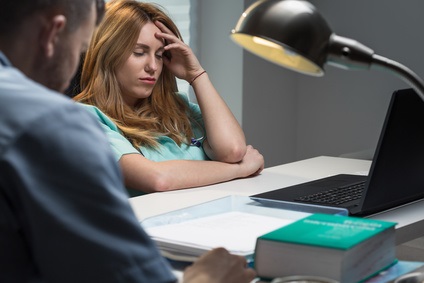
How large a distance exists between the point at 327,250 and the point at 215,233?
1.00ft

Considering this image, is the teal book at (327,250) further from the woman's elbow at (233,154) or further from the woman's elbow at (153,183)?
the woman's elbow at (233,154)

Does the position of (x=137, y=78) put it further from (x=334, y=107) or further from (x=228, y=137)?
(x=334, y=107)

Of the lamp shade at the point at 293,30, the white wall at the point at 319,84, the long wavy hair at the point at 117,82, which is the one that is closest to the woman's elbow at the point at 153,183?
the long wavy hair at the point at 117,82

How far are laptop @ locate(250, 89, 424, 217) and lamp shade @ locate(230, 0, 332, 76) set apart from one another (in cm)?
53

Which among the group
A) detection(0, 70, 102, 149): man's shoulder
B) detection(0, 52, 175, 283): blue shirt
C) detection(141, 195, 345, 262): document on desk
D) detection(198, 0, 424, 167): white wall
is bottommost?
detection(198, 0, 424, 167): white wall

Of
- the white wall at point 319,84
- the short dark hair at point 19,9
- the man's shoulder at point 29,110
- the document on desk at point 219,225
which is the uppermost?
the short dark hair at point 19,9

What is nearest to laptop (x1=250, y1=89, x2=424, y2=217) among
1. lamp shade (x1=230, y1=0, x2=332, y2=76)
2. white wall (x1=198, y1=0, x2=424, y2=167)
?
lamp shade (x1=230, y1=0, x2=332, y2=76)

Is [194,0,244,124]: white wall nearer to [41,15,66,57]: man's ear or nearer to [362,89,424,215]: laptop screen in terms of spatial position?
[362,89,424,215]: laptop screen

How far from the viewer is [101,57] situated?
2.60 metres

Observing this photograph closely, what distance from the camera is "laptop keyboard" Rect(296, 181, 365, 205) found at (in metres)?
1.98

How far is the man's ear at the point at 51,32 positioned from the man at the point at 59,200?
5cm

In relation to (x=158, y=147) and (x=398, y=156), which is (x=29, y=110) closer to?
(x=398, y=156)

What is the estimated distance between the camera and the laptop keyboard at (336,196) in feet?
6.49

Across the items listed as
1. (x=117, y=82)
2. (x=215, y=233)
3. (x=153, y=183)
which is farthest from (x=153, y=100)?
(x=215, y=233)
